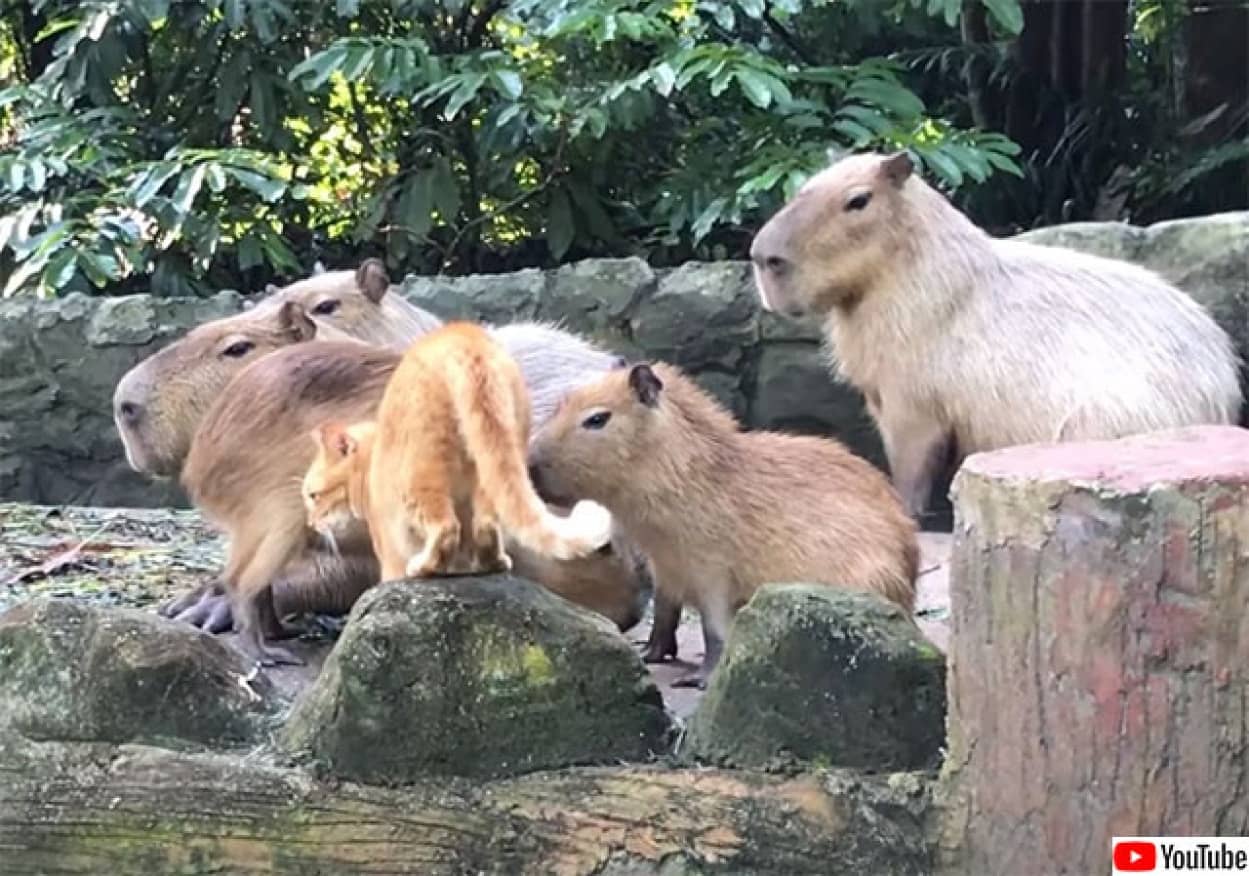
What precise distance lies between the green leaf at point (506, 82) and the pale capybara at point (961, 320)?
2.48 meters

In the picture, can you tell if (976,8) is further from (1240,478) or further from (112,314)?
(1240,478)

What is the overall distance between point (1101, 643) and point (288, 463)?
6.26 feet

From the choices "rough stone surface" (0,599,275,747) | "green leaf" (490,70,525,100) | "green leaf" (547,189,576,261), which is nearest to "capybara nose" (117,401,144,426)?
"rough stone surface" (0,599,275,747)

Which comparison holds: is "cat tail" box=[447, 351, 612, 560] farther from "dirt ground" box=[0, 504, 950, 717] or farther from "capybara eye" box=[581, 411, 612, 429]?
"dirt ground" box=[0, 504, 950, 717]

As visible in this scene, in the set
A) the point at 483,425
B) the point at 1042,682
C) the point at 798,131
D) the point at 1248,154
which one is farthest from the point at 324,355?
the point at 1248,154

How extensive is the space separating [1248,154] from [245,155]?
4124mm

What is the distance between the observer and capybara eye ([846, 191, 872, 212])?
4945mm

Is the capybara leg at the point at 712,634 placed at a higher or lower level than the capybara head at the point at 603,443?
lower

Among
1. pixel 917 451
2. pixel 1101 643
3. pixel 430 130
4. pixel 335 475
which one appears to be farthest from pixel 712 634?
pixel 430 130

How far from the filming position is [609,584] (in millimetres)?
4129

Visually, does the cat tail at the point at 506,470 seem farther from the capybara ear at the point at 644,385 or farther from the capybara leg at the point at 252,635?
the capybara leg at the point at 252,635

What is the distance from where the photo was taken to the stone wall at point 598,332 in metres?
5.98

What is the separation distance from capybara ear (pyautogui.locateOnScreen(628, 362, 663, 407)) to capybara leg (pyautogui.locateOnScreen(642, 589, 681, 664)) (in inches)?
18.8

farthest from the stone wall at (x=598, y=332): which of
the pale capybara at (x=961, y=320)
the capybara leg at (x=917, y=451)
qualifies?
the capybara leg at (x=917, y=451)
